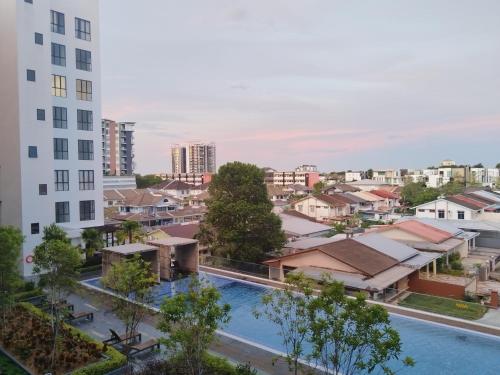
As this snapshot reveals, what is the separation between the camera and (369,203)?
2901 inches

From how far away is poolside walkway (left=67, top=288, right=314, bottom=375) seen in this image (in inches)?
602

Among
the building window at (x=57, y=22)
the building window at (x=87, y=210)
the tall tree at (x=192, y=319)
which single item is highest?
the building window at (x=57, y=22)

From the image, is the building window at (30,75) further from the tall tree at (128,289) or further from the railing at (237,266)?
the tall tree at (128,289)

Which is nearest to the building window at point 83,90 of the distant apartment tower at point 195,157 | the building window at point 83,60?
the building window at point 83,60

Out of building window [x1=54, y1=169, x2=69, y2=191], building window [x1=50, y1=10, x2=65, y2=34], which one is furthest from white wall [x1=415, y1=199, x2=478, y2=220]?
building window [x1=50, y1=10, x2=65, y2=34]

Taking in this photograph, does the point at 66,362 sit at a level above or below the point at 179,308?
below

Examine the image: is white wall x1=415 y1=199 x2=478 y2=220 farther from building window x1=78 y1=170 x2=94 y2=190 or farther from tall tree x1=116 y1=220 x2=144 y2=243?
building window x1=78 y1=170 x2=94 y2=190

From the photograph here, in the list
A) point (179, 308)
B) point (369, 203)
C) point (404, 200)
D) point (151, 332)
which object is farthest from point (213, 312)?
point (404, 200)

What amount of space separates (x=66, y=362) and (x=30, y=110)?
19268 millimetres

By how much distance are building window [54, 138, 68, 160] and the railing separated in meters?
13.5

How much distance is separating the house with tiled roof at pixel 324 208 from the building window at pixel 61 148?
40.6m

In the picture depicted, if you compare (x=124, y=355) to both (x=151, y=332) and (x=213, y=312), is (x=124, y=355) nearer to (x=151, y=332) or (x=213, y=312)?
(x=151, y=332)

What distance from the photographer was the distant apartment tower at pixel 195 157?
19338 cm

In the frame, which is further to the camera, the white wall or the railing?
the white wall
